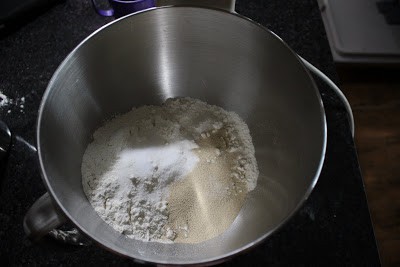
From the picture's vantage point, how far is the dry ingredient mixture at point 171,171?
56 centimetres

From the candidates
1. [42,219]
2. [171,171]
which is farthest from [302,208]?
[42,219]

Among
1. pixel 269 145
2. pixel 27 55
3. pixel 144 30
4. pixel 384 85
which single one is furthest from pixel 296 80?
pixel 384 85

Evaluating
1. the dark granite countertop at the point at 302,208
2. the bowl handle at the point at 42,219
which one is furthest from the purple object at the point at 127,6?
the bowl handle at the point at 42,219

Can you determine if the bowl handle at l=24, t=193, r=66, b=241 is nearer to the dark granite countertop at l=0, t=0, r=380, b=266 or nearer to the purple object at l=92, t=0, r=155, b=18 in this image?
the dark granite countertop at l=0, t=0, r=380, b=266

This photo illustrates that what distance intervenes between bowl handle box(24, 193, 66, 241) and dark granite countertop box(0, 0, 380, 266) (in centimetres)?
5

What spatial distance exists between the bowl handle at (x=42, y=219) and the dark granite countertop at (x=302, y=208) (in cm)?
5

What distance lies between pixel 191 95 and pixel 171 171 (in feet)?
0.52

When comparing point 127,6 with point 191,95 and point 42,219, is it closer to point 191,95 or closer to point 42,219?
point 191,95

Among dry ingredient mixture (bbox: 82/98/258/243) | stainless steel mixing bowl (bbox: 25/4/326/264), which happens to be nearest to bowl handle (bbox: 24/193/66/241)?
stainless steel mixing bowl (bbox: 25/4/326/264)

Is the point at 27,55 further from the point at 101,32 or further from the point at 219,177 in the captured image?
the point at 219,177

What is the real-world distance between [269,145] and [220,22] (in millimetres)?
194

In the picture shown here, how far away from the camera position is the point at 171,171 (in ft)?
2.01

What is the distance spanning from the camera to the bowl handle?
44 centimetres

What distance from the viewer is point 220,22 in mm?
586
